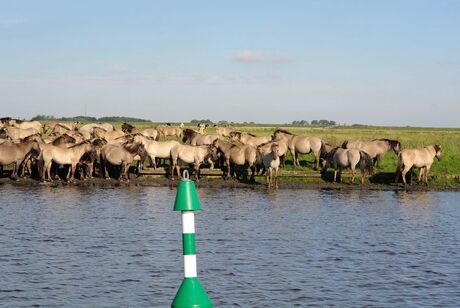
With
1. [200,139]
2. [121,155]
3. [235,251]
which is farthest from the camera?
[200,139]

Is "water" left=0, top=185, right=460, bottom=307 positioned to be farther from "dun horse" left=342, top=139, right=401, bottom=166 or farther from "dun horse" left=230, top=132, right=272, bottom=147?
"dun horse" left=230, top=132, right=272, bottom=147

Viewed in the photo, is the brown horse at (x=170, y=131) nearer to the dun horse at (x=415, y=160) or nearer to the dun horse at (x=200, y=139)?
the dun horse at (x=200, y=139)

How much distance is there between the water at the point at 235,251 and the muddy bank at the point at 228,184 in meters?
3.06

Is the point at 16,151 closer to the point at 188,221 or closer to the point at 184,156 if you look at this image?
the point at 184,156

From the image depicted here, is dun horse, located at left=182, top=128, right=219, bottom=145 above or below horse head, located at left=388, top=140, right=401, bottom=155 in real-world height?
above

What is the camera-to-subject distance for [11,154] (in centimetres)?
3059

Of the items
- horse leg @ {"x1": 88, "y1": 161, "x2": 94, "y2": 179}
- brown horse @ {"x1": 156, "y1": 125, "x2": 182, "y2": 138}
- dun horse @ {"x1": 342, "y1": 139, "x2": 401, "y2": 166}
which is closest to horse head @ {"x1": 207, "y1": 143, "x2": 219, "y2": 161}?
horse leg @ {"x1": 88, "y1": 161, "x2": 94, "y2": 179}

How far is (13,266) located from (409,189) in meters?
20.7

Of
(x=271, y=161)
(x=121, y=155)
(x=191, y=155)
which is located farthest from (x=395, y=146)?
(x=121, y=155)

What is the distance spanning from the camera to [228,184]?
31.9 meters

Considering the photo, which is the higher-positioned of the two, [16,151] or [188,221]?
[16,151]

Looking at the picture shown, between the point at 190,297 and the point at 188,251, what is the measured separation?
12.2 inches

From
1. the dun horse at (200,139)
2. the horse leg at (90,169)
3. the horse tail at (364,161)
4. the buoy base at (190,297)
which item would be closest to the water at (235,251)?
the horse leg at (90,169)

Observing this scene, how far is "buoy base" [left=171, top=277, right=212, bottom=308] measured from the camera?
17.3 ft
